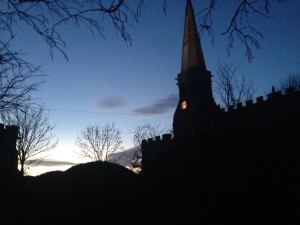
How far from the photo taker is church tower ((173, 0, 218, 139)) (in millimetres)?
32562

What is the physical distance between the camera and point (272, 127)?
3.14 metres

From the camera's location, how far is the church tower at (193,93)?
107ft

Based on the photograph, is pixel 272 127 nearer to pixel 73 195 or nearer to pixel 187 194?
pixel 187 194

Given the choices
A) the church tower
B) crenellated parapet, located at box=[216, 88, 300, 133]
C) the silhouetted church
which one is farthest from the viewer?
the church tower

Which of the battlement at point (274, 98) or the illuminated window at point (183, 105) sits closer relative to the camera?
the battlement at point (274, 98)

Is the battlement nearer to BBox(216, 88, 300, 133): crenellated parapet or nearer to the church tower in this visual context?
BBox(216, 88, 300, 133): crenellated parapet

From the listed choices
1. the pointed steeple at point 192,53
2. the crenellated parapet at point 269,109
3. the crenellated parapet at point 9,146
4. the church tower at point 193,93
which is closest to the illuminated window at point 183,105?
the church tower at point 193,93

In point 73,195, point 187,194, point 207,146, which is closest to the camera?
point 187,194

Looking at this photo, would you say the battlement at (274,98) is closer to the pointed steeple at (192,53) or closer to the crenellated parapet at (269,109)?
the crenellated parapet at (269,109)

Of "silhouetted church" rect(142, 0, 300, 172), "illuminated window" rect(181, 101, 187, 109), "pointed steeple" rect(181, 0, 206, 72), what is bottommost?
"silhouetted church" rect(142, 0, 300, 172)

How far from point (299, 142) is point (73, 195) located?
7267 mm

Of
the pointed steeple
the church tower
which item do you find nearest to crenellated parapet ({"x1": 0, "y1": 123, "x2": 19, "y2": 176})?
the church tower

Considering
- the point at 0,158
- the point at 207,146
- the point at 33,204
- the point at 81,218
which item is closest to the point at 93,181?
the point at 81,218

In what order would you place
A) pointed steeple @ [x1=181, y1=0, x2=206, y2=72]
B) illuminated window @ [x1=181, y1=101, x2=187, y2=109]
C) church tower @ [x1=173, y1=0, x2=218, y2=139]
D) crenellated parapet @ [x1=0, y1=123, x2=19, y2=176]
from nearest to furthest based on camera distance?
crenellated parapet @ [x1=0, y1=123, x2=19, y2=176], church tower @ [x1=173, y1=0, x2=218, y2=139], illuminated window @ [x1=181, y1=101, x2=187, y2=109], pointed steeple @ [x1=181, y1=0, x2=206, y2=72]
